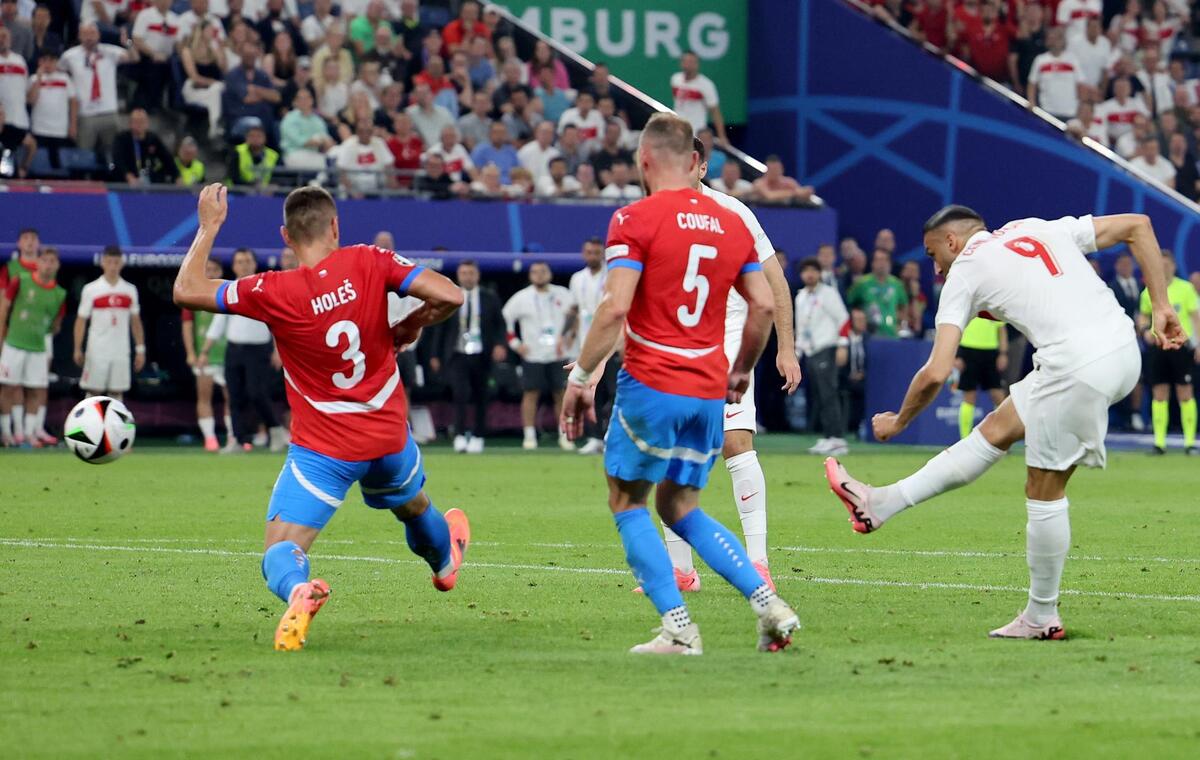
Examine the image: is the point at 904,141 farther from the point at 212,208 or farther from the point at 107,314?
the point at 212,208

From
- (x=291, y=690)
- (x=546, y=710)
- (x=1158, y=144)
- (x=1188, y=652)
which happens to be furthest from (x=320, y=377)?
(x=1158, y=144)

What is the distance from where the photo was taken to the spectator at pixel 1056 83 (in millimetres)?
30078

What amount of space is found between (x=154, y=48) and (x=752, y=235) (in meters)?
17.5

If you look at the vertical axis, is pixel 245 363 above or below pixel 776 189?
below

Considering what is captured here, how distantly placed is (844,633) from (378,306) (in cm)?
239

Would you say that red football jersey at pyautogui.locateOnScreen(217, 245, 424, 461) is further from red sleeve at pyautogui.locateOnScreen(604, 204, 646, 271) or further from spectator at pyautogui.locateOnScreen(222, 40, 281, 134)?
spectator at pyautogui.locateOnScreen(222, 40, 281, 134)

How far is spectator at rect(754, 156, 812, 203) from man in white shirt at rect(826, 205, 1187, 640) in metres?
17.3

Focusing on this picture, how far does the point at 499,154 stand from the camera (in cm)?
2544

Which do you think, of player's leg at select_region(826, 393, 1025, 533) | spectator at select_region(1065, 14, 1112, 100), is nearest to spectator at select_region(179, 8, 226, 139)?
spectator at select_region(1065, 14, 1112, 100)

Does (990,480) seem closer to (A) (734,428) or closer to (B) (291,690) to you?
(A) (734,428)

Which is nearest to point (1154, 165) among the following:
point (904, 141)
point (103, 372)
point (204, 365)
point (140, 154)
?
point (904, 141)

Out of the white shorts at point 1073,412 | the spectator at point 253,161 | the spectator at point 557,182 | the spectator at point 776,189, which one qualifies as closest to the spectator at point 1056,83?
the spectator at point 776,189

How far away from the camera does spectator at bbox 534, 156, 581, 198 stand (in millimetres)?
25016

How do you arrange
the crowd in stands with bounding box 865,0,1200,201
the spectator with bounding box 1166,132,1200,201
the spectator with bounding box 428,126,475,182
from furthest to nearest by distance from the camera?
the crowd in stands with bounding box 865,0,1200,201 → the spectator with bounding box 1166,132,1200,201 → the spectator with bounding box 428,126,475,182
